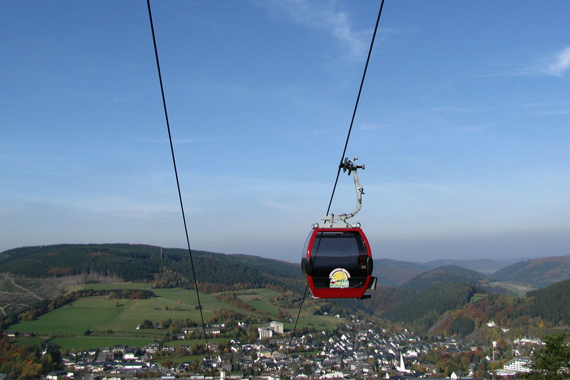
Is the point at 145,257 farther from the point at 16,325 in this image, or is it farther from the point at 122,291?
the point at 16,325

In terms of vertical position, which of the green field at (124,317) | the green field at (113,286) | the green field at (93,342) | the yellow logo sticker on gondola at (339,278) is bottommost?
the green field at (93,342)

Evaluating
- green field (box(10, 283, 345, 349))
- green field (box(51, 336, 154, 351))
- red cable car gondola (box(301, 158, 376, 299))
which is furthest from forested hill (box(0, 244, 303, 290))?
red cable car gondola (box(301, 158, 376, 299))

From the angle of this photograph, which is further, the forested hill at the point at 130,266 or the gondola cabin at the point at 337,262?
the forested hill at the point at 130,266

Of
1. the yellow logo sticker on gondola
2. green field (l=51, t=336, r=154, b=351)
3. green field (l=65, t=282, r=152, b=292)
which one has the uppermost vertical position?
the yellow logo sticker on gondola

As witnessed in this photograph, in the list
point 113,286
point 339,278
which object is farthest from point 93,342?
point 339,278

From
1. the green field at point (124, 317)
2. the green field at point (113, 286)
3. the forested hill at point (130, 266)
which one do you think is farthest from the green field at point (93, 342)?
the forested hill at point (130, 266)

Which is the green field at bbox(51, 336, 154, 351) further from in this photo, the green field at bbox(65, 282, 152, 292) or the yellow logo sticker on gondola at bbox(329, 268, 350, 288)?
the yellow logo sticker on gondola at bbox(329, 268, 350, 288)

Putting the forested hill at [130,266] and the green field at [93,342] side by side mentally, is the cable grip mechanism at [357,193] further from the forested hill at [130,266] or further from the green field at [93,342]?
the forested hill at [130,266]
